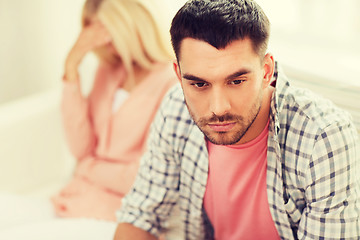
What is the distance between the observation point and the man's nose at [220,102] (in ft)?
3.14

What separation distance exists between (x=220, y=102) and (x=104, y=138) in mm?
807

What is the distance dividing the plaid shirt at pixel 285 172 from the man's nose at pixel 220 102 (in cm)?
13

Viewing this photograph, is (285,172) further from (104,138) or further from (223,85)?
(104,138)

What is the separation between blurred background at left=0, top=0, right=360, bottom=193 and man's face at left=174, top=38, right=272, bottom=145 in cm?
25

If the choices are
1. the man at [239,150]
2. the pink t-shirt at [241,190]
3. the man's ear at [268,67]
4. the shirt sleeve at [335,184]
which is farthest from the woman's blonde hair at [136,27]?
the shirt sleeve at [335,184]

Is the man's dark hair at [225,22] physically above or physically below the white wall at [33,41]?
below

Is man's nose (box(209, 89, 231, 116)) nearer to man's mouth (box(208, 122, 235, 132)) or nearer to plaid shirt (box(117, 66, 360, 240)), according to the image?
man's mouth (box(208, 122, 235, 132))

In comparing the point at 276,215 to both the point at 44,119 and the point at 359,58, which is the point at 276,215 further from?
the point at 44,119

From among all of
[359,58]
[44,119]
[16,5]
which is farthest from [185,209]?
[16,5]

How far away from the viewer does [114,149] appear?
1672mm

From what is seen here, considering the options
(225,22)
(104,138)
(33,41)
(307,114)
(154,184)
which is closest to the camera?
(225,22)

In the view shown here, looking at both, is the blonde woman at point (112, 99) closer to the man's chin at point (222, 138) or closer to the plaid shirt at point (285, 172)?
the plaid shirt at point (285, 172)

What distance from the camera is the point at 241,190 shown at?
115cm

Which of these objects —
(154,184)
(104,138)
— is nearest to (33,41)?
(104,138)
